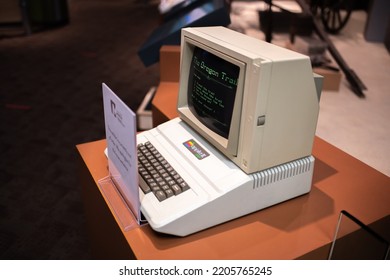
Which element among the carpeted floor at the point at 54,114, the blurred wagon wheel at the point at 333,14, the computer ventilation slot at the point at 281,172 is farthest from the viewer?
the blurred wagon wheel at the point at 333,14

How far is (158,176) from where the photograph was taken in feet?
3.12

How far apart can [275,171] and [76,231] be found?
1.12 m

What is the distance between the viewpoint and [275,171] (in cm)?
94

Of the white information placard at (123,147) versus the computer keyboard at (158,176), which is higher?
the white information placard at (123,147)

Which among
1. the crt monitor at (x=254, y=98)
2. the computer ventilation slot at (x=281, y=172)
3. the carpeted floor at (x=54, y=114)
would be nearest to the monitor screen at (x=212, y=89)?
the crt monitor at (x=254, y=98)

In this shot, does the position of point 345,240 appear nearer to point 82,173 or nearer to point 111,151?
point 111,151

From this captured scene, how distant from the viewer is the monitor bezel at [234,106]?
0.89 metres

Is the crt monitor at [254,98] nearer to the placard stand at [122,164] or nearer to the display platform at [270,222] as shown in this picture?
the display platform at [270,222]

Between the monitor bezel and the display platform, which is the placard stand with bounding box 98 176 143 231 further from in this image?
the monitor bezel

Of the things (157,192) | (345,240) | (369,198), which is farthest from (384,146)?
(157,192)

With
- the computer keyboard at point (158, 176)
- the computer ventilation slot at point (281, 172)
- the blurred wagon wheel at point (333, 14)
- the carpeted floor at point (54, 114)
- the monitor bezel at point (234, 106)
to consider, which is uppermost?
the monitor bezel at point (234, 106)

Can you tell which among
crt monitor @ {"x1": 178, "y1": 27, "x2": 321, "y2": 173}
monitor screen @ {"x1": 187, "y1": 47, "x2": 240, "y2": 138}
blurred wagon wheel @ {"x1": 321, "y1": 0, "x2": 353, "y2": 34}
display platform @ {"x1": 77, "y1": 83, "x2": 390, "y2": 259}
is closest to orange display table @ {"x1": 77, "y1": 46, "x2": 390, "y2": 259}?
display platform @ {"x1": 77, "y1": 83, "x2": 390, "y2": 259}

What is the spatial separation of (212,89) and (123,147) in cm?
30

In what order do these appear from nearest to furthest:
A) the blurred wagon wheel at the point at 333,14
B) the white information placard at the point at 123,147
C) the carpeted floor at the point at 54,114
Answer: the white information placard at the point at 123,147
the carpeted floor at the point at 54,114
the blurred wagon wheel at the point at 333,14
